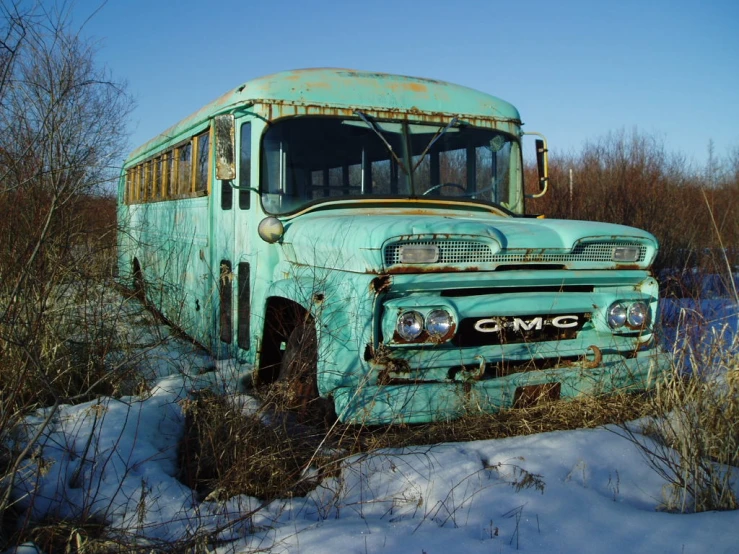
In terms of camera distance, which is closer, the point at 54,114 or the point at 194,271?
the point at 54,114

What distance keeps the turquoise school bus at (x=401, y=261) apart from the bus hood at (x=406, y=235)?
0.01m

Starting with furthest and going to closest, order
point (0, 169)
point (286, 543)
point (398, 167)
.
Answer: point (398, 167), point (0, 169), point (286, 543)

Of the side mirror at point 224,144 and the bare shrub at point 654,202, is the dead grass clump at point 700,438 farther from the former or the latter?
the bare shrub at point 654,202

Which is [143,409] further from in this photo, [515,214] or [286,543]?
[515,214]

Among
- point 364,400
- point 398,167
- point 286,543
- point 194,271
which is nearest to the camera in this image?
point 286,543

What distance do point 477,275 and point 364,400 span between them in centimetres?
91

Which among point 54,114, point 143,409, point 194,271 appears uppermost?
point 54,114

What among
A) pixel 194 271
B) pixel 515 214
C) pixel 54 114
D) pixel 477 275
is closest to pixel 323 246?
pixel 477 275

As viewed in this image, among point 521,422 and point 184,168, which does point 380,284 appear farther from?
point 184,168

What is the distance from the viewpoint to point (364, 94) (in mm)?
4887

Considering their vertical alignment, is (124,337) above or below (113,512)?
above

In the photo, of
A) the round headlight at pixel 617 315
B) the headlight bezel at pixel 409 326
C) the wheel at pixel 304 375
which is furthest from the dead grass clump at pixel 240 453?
the round headlight at pixel 617 315

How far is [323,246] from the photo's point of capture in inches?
159

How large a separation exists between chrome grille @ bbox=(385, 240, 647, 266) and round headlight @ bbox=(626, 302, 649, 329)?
1.08 ft
